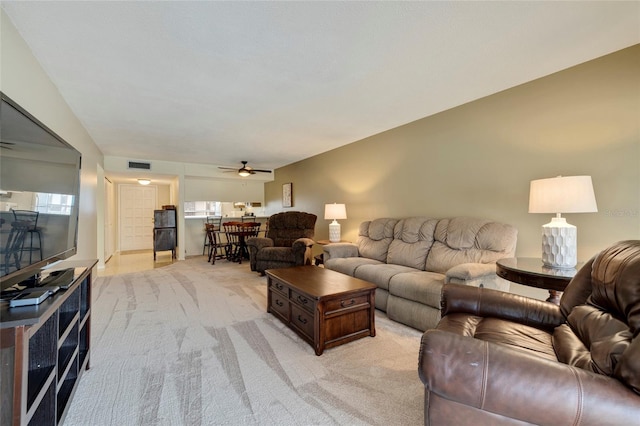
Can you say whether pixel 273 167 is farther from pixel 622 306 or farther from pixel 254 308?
pixel 622 306

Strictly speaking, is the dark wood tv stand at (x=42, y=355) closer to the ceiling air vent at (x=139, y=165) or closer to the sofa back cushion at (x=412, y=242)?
the sofa back cushion at (x=412, y=242)

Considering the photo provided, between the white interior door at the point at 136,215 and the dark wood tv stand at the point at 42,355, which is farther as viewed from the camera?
the white interior door at the point at 136,215

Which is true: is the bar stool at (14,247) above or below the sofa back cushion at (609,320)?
above

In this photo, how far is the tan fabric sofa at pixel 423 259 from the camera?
250 centimetres

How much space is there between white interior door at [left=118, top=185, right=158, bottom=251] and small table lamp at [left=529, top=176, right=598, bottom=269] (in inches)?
369

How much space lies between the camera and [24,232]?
1.28 m

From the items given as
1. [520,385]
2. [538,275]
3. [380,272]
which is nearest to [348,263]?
[380,272]

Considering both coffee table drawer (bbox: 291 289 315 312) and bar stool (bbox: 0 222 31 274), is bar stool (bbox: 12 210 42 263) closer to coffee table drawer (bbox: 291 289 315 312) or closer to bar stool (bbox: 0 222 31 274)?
bar stool (bbox: 0 222 31 274)

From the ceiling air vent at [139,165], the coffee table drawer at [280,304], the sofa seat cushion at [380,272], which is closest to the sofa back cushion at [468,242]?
the sofa seat cushion at [380,272]

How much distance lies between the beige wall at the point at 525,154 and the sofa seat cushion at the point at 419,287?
3.18ft

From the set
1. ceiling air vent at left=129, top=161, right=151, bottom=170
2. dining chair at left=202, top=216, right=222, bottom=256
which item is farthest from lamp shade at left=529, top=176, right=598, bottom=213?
dining chair at left=202, top=216, right=222, bottom=256

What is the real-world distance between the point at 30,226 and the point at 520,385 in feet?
7.18

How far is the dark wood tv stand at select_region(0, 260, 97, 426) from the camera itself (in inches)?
38.4

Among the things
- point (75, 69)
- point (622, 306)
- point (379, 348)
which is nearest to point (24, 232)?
point (75, 69)
